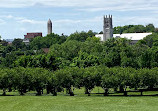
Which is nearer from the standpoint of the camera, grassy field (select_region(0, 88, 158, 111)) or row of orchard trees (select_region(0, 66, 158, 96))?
grassy field (select_region(0, 88, 158, 111))

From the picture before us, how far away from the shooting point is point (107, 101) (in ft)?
178

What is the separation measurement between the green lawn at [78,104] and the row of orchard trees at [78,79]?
652 centimetres

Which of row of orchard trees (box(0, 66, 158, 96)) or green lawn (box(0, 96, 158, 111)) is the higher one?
row of orchard trees (box(0, 66, 158, 96))

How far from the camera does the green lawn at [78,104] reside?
154 ft

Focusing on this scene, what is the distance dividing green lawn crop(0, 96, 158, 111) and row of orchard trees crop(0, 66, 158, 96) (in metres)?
6.52

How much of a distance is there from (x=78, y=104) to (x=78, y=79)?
41.5 feet

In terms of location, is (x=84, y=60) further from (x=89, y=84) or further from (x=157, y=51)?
(x=89, y=84)

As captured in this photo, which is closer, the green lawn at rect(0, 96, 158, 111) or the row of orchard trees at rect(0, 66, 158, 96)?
the green lawn at rect(0, 96, 158, 111)

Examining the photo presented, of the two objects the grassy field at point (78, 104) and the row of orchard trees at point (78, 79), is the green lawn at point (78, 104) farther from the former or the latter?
the row of orchard trees at point (78, 79)

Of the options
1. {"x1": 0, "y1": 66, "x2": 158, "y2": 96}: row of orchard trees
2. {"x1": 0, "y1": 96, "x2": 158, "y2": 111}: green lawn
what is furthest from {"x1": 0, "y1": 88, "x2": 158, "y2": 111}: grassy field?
{"x1": 0, "y1": 66, "x2": 158, "y2": 96}: row of orchard trees

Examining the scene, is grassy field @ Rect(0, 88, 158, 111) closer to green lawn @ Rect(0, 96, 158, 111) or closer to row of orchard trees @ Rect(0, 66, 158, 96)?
green lawn @ Rect(0, 96, 158, 111)

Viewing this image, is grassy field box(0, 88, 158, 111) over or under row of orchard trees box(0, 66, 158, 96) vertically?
under

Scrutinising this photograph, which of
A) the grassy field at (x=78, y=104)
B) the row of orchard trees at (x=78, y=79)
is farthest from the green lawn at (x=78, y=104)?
the row of orchard trees at (x=78, y=79)

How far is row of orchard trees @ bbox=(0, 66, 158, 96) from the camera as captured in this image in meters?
62.2
